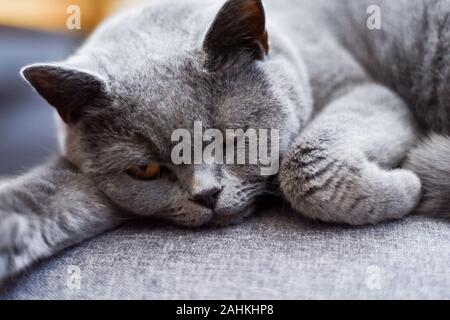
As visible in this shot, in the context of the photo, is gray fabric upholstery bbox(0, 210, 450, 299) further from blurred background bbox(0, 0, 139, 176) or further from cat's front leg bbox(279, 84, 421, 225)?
blurred background bbox(0, 0, 139, 176)

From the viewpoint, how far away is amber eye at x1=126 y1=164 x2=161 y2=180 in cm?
101

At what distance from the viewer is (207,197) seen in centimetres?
97

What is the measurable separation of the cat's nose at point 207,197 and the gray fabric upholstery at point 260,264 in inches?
2.3

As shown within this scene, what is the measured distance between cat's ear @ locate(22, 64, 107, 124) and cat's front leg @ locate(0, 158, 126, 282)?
0.15 meters

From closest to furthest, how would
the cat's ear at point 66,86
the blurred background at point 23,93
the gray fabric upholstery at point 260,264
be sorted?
the gray fabric upholstery at point 260,264
the cat's ear at point 66,86
the blurred background at point 23,93

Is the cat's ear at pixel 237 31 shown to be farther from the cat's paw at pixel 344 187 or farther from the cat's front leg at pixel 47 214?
the cat's front leg at pixel 47 214

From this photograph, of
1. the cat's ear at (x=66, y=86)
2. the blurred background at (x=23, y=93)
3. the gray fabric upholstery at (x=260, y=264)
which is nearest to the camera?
the gray fabric upholstery at (x=260, y=264)

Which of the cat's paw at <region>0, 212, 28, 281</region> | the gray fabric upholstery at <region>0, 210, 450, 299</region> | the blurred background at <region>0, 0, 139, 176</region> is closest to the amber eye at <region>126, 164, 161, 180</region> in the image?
the gray fabric upholstery at <region>0, 210, 450, 299</region>

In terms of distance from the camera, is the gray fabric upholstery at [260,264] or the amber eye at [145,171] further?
the amber eye at [145,171]

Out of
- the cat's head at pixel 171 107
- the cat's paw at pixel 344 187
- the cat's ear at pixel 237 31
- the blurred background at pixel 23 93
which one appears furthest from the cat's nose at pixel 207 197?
the blurred background at pixel 23 93

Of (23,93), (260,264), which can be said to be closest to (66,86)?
(260,264)

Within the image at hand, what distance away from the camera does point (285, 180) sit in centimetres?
102

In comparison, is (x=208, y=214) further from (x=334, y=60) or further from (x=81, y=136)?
(x=334, y=60)

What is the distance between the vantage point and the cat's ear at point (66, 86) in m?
0.93
